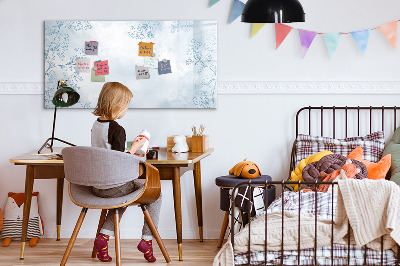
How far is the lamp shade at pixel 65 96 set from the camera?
13.4 feet

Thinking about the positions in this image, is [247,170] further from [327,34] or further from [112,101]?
[327,34]

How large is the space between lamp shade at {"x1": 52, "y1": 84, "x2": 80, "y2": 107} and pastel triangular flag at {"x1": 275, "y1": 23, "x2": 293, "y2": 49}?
146 cm

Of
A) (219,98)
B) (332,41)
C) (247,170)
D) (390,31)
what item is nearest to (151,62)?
(219,98)

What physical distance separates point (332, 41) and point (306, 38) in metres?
0.18

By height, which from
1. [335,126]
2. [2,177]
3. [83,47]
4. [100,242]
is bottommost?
[100,242]

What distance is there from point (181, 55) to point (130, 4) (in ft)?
1.70

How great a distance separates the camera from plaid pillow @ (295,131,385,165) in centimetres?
412

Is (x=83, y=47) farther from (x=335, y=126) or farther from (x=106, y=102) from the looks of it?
(x=335, y=126)

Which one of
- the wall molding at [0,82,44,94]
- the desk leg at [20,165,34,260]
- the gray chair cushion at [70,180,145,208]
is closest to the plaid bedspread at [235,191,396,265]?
the gray chair cushion at [70,180,145,208]

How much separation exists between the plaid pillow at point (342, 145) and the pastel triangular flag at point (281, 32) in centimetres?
69

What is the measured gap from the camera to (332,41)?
429cm

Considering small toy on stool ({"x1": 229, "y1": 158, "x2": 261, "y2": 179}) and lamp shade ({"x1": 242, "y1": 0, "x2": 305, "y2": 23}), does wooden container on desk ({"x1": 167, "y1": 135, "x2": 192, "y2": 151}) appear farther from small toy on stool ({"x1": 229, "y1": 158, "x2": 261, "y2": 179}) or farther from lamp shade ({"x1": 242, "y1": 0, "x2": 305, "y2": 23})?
lamp shade ({"x1": 242, "y1": 0, "x2": 305, "y2": 23})

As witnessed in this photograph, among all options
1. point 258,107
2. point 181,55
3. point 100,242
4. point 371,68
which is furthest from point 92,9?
point 371,68

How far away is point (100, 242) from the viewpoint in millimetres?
3535
